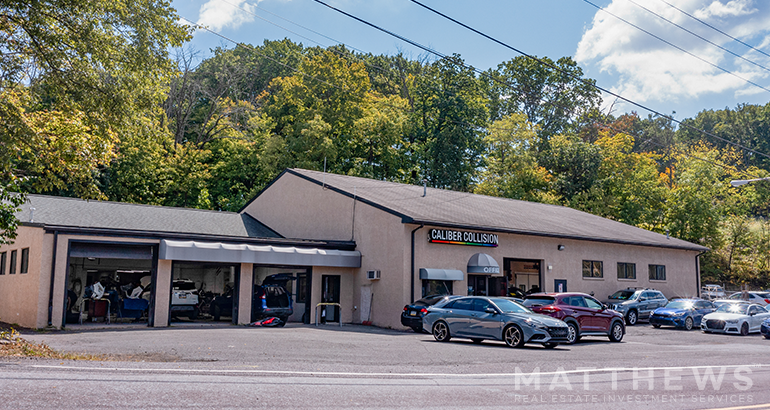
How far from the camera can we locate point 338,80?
155 feet

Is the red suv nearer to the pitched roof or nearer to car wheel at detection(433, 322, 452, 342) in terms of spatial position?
car wheel at detection(433, 322, 452, 342)

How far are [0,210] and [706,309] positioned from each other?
2741 cm

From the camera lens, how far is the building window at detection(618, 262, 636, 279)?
32.0 metres

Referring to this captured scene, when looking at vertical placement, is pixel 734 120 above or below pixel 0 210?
above

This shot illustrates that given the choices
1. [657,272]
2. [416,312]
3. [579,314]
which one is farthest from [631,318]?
[416,312]

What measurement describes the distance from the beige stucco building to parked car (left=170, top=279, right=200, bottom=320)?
1060mm

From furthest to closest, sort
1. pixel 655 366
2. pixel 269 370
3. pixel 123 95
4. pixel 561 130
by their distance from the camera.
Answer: pixel 561 130
pixel 123 95
pixel 655 366
pixel 269 370

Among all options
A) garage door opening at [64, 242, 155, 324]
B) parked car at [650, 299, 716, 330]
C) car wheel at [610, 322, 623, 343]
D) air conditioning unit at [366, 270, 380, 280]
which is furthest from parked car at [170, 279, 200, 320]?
parked car at [650, 299, 716, 330]

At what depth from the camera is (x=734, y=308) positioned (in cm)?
2542

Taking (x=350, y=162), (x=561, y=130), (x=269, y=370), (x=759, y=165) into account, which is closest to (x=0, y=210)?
(x=269, y=370)

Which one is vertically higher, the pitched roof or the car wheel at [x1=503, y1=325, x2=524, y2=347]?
the pitched roof

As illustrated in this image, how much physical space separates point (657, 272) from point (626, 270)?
316 centimetres

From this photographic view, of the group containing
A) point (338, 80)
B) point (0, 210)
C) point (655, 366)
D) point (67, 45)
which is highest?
point (338, 80)

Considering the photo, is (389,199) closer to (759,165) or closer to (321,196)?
(321,196)
